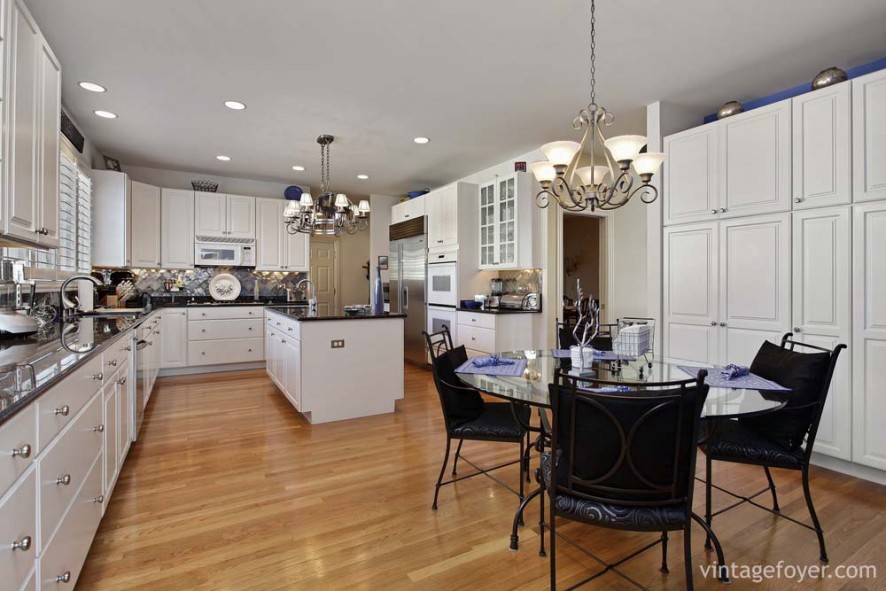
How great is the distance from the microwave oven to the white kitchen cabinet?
108 mm

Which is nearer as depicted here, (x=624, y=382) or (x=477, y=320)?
(x=624, y=382)

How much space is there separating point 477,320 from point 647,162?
3.11 meters

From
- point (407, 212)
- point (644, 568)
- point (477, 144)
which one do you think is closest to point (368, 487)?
point (644, 568)

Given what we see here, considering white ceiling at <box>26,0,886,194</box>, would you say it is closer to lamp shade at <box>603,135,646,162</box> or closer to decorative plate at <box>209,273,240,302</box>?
lamp shade at <box>603,135,646,162</box>

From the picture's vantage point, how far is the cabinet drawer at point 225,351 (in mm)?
5755

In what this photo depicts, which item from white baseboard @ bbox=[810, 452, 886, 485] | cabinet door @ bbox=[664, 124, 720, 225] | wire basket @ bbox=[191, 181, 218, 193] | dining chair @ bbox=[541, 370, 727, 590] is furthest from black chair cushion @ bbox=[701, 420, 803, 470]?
wire basket @ bbox=[191, 181, 218, 193]

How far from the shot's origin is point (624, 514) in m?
1.48

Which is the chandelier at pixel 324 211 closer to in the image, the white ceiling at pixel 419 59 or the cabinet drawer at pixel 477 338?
the white ceiling at pixel 419 59

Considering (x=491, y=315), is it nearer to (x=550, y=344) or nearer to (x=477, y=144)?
(x=550, y=344)

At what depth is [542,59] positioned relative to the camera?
124 inches

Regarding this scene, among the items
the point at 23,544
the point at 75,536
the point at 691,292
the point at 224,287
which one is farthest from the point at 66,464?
the point at 224,287

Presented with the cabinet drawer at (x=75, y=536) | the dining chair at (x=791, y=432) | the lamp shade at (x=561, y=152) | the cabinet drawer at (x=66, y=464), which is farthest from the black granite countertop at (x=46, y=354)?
the dining chair at (x=791, y=432)

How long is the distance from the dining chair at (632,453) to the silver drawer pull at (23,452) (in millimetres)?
1462

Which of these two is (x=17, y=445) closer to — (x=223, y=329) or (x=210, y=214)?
(x=223, y=329)
